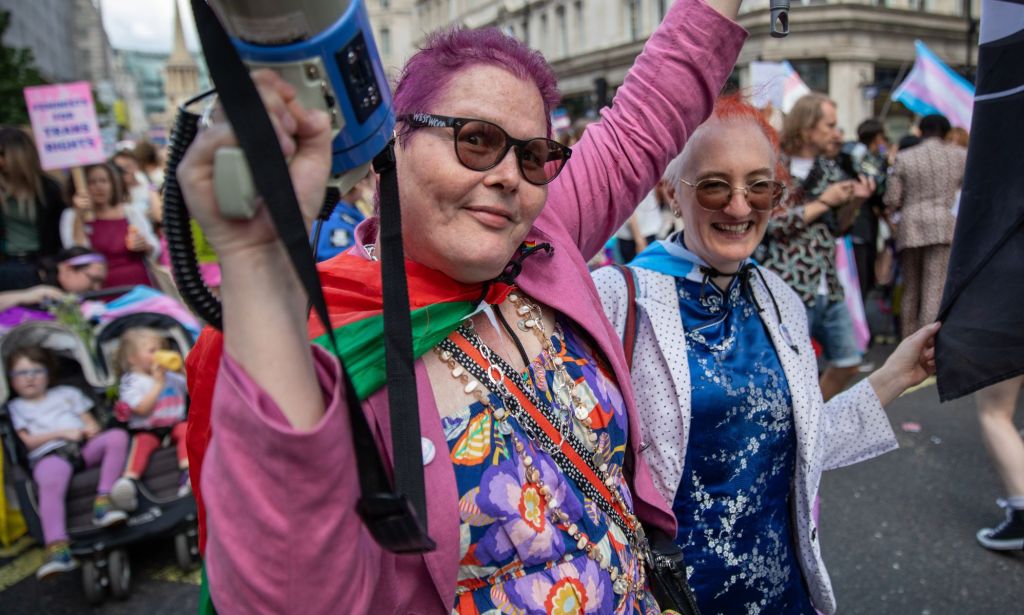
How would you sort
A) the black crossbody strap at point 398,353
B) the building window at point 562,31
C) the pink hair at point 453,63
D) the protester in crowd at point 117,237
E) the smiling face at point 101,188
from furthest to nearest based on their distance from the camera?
the building window at point 562,31 < the smiling face at point 101,188 < the protester in crowd at point 117,237 < the pink hair at point 453,63 < the black crossbody strap at point 398,353

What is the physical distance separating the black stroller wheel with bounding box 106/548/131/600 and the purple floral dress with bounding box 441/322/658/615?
319 centimetres

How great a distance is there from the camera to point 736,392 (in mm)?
1926

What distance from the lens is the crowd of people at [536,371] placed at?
0.79 meters

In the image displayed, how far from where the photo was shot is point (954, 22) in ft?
89.7

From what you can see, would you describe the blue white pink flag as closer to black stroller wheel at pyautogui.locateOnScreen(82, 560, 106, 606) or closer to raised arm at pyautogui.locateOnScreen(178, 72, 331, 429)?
raised arm at pyautogui.locateOnScreen(178, 72, 331, 429)

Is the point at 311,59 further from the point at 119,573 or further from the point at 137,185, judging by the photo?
the point at 137,185

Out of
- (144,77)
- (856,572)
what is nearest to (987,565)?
(856,572)

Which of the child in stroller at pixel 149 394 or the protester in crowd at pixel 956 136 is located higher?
the protester in crowd at pixel 956 136

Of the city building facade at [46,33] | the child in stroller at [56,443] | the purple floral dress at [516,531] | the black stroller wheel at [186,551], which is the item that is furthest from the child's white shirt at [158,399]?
the city building facade at [46,33]

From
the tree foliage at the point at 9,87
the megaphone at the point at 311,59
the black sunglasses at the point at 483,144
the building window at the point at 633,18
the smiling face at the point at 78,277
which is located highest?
the building window at the point at 633,18

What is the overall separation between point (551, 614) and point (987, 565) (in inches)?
126

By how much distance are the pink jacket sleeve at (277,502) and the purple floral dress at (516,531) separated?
353 mm

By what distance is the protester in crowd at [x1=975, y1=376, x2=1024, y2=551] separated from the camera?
11.6 feet

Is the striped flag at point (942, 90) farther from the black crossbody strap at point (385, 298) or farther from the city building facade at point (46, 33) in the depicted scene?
the city building facade at point (46, 33)
